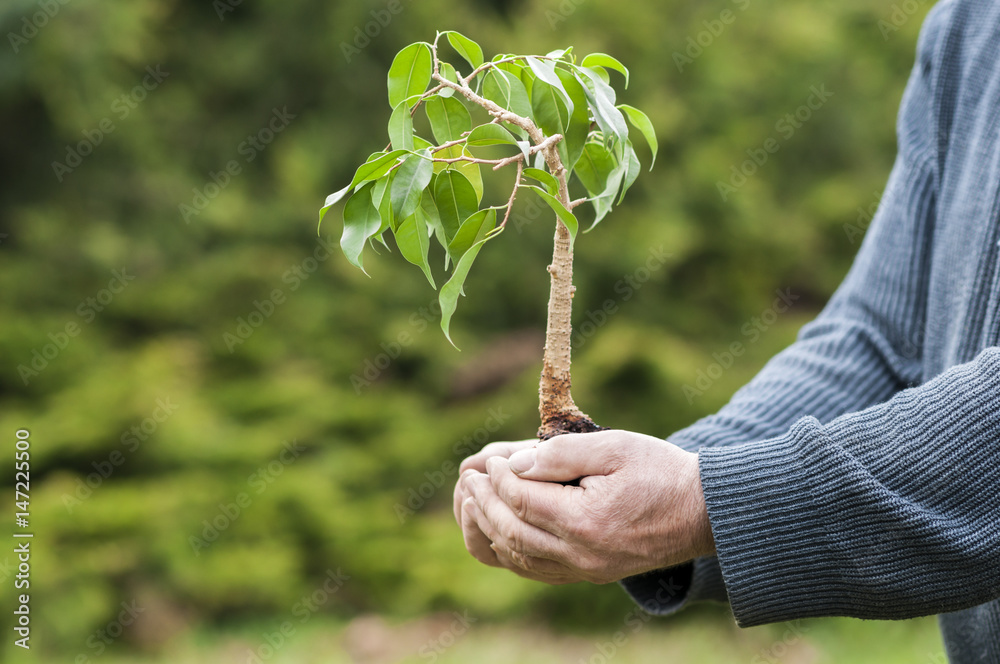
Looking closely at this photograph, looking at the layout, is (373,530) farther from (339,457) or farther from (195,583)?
(195,583)

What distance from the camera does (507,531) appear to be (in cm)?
115

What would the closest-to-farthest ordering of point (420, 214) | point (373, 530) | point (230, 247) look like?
point (420, 214)
point (373, 530)
point (230, 247)

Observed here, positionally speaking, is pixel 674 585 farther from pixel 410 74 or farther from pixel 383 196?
pixel 410 74

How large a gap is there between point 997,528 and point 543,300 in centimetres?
332

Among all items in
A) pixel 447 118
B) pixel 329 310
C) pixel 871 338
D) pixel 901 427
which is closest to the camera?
pixel 901 427

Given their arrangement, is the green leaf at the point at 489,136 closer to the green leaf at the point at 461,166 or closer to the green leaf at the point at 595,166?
the green leaf at the point at 461,166

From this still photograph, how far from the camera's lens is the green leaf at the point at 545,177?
3.38 ft

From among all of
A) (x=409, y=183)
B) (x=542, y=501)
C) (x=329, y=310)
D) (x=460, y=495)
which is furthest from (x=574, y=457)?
(x=329, y=310)

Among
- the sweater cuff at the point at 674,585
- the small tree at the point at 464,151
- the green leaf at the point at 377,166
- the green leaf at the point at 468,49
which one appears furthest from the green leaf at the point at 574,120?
the sweater cuff at the point at 674,585

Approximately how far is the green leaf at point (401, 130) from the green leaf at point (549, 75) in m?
0.18

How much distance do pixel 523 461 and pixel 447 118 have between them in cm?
52

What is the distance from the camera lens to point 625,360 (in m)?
3.89

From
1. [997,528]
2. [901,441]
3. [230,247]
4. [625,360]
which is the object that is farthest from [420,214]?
[230,247]

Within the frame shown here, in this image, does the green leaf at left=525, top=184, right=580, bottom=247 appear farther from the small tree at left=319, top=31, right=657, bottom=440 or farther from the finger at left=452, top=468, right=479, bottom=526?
the finger at left=452, top=468, right=479, bottom=526
